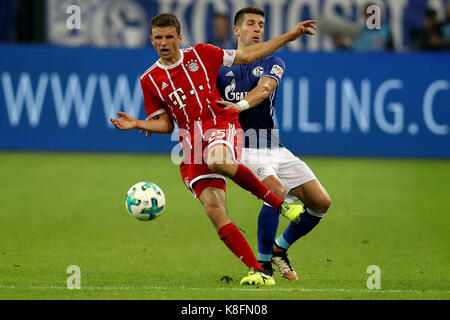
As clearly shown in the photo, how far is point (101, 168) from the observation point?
48.0 ft

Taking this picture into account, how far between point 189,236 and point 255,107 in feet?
7.13

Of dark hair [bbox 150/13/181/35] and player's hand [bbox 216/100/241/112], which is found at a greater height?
dark hair [bbox 150/13/181/35]

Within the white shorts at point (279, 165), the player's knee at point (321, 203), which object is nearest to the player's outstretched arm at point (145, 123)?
the white shorts at point (279, 165)

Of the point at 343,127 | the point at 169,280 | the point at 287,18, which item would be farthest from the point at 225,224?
the point at 287,18

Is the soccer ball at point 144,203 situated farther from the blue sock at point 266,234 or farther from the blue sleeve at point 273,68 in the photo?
the blue sleeve at point 273,68

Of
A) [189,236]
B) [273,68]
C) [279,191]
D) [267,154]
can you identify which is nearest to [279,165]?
[267,154]

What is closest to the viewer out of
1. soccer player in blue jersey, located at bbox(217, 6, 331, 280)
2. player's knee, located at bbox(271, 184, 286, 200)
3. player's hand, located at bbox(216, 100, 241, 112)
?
player's hand, located at bbox(216, 100, 241, 112)

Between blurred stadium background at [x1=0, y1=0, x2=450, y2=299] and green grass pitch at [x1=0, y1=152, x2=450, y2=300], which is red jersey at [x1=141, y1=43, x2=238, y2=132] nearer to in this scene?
green grass pitch at [x1=0, y1=152, x2=450, y2=300]

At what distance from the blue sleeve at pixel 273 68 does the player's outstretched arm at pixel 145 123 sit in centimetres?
99

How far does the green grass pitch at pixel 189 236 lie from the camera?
22.1 feet

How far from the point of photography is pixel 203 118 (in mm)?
7242

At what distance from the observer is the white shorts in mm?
7656

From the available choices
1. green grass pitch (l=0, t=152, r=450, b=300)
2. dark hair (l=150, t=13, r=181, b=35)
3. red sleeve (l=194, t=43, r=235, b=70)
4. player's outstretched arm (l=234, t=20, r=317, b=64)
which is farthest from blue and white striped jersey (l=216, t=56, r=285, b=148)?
green grass pitch (l=0, t=152, r=450, b=300)
